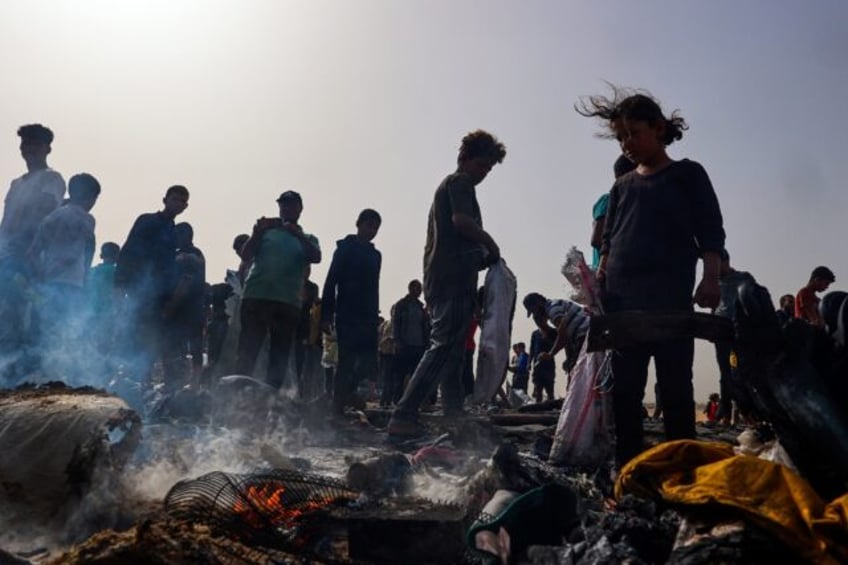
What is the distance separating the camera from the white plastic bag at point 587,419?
14.9 feet

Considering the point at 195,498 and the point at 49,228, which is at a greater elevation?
the point at 49,228

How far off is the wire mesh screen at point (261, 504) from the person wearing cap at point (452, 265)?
7.13ft

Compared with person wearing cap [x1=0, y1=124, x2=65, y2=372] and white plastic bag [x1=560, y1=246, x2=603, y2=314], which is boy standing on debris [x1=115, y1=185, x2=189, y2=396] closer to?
person wearing cap [x1=0, y1=124, x2=65, y2=372]

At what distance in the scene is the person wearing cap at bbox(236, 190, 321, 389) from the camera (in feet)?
22.3

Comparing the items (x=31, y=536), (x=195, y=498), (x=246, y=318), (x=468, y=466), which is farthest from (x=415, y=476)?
(x=246, y=318)

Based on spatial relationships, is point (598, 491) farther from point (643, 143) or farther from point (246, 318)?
point (246, 318)

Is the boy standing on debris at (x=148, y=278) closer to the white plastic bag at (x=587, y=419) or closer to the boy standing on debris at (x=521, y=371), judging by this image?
the white plastic bag at (x=587, y=419)

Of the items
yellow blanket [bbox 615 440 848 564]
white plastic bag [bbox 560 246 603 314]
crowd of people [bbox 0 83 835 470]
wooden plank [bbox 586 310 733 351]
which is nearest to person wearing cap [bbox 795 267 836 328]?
crowd of people [bbox 0 83 835 470]

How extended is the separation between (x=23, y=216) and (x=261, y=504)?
496cm

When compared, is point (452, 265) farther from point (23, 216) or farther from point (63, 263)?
point (23, 216)

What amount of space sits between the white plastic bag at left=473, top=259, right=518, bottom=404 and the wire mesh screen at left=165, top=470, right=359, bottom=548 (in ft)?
8.20

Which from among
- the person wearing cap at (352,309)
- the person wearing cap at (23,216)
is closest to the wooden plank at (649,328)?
the person wearing cap at (352,309)

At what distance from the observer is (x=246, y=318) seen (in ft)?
22.5

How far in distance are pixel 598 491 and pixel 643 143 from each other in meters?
1.98
